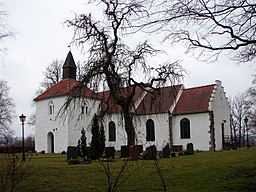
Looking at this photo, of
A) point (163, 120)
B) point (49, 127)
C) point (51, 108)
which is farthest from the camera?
point (51, 108)

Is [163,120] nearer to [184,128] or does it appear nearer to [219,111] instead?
[184,128]

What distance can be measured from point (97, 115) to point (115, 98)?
2.04 metres

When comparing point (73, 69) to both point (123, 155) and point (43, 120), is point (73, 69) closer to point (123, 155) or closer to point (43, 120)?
point (43, 120)

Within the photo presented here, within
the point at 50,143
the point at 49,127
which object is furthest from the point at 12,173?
the point at 50,143

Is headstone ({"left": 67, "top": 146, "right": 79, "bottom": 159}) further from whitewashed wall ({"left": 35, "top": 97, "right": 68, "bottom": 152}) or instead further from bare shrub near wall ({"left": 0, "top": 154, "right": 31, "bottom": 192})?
whitewashed wall ({"left": 35, "top": 97, "right": 68, "bottom": 152})

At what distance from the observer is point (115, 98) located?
1046 inches

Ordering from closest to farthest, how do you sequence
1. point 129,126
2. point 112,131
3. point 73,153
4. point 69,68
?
point 73,153
point 129,126
point 112,131
point 69,68

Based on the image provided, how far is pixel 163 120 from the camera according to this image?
129ft

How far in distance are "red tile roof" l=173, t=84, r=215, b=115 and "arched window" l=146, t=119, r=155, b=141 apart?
3260mm

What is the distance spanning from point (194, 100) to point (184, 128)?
3.31 meters

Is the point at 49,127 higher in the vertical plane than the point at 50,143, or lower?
higher

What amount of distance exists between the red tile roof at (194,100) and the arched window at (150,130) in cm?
326

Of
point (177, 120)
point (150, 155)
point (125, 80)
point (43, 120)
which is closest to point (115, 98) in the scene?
point (125, 80)

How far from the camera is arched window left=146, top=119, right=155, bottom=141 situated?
40375 millimetres
